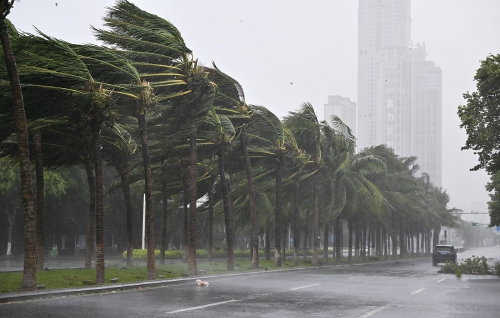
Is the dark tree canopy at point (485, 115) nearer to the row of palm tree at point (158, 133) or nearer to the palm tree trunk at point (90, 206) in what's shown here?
the row of palm tree at point (158, 133)

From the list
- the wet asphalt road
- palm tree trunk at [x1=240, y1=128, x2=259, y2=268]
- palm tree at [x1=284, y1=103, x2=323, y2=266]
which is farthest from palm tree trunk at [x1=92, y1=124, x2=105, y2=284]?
palm tree at [x1=284, y1=103, x2=323, y2=266]

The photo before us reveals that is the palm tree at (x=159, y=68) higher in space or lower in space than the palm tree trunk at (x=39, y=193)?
higher

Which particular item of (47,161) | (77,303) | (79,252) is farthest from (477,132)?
(79,252)

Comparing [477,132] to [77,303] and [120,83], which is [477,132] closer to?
[120,83]

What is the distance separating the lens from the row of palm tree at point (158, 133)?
20.6 metres

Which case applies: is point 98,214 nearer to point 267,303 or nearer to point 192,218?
point 192,218

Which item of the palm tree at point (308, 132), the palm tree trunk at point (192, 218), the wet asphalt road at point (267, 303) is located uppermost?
the palm tree at point (308, 132)

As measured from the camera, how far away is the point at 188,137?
3044 cm

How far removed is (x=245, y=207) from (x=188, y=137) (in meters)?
17.6

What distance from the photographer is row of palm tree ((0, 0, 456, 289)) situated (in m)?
20.6

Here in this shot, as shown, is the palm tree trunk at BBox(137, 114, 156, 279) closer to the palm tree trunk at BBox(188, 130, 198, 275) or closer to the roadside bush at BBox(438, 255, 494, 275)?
the palm tree trunk at BBox(188, 130, 198, 275)

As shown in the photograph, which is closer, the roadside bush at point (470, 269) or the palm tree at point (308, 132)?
the roadside bush at point (470, 269)

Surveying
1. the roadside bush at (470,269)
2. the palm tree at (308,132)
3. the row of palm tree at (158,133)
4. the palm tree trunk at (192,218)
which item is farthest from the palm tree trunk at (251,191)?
the roadside bush at (470,269)

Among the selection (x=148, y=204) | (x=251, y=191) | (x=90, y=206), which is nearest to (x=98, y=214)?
(x=148, y=204)
